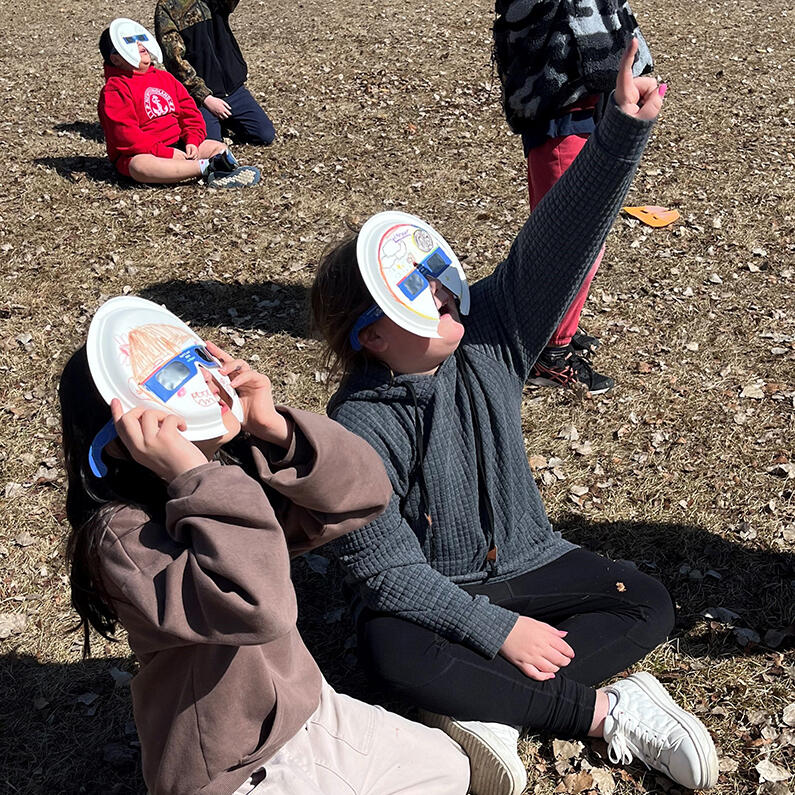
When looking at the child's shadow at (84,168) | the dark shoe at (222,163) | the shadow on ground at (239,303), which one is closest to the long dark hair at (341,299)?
the shadow on ground at (239,303)

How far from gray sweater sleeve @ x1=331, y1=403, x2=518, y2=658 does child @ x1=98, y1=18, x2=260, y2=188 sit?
637 cm

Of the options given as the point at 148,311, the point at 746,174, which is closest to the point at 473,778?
the point at 148,311

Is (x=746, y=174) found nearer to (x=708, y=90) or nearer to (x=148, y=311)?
(x=708, y=90)

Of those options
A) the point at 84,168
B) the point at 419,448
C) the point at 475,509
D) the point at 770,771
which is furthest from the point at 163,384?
the point at 84,168

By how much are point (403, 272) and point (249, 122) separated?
292 inches

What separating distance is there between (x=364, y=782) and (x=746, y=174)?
760cm

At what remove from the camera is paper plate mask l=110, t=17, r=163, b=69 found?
873 cm

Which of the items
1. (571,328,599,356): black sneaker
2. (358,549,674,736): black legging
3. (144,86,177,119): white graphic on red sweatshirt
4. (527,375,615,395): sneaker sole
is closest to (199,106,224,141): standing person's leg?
(144,86,177,119): white graphic on red sweatshirt

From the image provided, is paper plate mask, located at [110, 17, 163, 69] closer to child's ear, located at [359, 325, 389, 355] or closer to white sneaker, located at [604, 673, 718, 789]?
child's ear, located at [359, 325, 389, 355]

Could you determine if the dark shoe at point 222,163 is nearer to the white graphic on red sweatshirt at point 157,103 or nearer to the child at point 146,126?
the child at point 146,126

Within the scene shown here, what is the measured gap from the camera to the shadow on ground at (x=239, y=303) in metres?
6.59

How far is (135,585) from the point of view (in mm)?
2209

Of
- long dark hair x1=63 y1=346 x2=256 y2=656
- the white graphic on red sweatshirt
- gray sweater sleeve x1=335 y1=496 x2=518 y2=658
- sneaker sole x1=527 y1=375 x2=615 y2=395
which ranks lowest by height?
sneaker sole x1=527 y1=375 x2=615 y2=395

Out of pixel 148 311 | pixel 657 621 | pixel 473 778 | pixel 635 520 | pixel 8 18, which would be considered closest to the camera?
pixel 148 311
